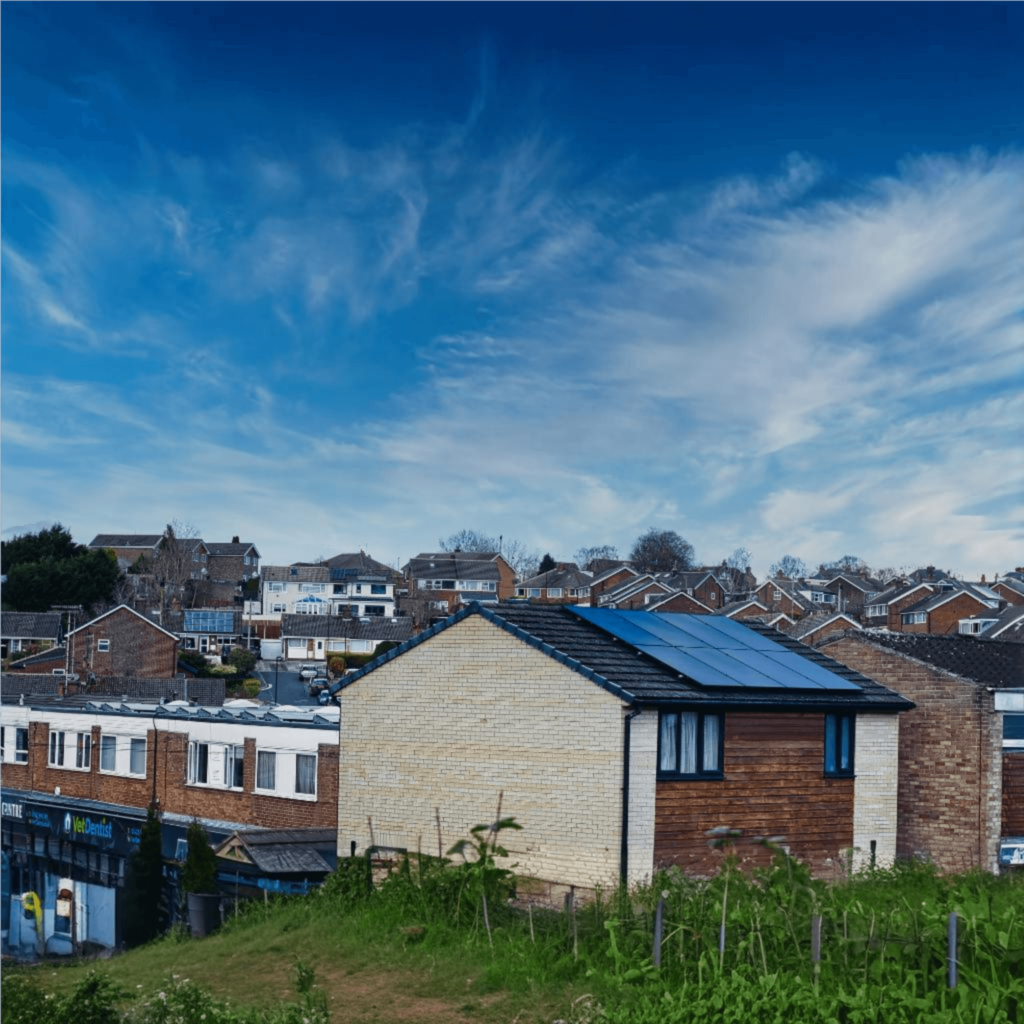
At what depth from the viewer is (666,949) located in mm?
13297

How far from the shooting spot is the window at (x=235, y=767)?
3044cm

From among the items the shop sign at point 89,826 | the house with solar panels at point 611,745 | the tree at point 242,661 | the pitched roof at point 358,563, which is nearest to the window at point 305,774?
the house with solar panels at point 611,745

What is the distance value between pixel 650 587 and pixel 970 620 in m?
26.5

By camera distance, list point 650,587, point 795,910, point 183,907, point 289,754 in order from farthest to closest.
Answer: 1. point 650,587
2. point 289,754
3. point 183,907
4. point 795,910

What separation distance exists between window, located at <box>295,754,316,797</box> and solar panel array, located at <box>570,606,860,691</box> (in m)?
9.04

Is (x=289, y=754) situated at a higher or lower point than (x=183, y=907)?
higher

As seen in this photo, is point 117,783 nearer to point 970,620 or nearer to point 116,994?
point 116,994

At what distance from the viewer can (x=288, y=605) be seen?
103 meters

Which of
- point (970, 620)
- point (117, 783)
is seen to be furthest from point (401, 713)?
point (970, 620)

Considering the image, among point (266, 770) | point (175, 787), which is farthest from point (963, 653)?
point (175, 787)

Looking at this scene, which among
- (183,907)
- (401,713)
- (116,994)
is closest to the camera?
(116,994)

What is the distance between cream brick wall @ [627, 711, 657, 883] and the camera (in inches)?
762

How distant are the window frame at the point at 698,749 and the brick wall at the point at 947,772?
21.9 feet

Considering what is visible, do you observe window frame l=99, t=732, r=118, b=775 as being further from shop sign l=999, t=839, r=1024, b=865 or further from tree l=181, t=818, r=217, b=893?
shop sign l=999, t=839, r=1024, b=865
